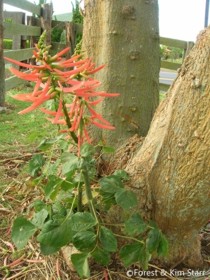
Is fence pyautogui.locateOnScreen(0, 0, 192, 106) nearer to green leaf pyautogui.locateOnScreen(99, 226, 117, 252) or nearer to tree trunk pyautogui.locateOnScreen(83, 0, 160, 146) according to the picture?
tree trunk pyautogui.locateOnScreen(83, 0, 160, 146)

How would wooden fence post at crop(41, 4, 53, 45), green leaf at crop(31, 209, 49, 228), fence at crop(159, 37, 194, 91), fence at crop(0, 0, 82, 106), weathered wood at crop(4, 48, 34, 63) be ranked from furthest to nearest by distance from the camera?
wooden fence post at crop(41, 4, 53, 45) → fence at crop(159, 37, 194, 91) → fence at crop(0, 0, 82, 106) → weathered wood at crop(4, 48, 34, 63) → green leaf at crop(31, 209, 49, 228)

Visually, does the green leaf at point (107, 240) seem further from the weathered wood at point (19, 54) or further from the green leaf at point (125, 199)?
the weathered wood at point (19, 54)

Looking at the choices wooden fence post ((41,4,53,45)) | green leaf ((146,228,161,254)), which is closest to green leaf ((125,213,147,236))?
green leaf ((146,228,161,254))

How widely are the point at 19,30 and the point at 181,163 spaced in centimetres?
498

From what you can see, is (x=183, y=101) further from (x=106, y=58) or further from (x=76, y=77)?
(x=106, y=58)

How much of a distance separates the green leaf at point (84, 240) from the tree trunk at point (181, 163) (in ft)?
1.04

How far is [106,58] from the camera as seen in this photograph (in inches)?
65.9

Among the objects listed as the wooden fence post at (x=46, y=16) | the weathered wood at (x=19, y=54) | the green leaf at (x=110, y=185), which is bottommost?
the green leaf at (x=110, y=185)

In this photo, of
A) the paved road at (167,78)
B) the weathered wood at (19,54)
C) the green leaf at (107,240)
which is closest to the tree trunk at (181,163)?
the green leaf at (107,240)

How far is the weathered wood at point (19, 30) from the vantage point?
5306mm

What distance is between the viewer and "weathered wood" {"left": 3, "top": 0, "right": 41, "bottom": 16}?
520 centimetres

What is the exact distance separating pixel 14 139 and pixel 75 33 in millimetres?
4543

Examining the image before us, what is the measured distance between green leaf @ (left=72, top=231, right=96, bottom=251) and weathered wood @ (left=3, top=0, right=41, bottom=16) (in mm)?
4441

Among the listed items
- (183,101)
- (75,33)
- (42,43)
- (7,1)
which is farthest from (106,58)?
(75,33)
